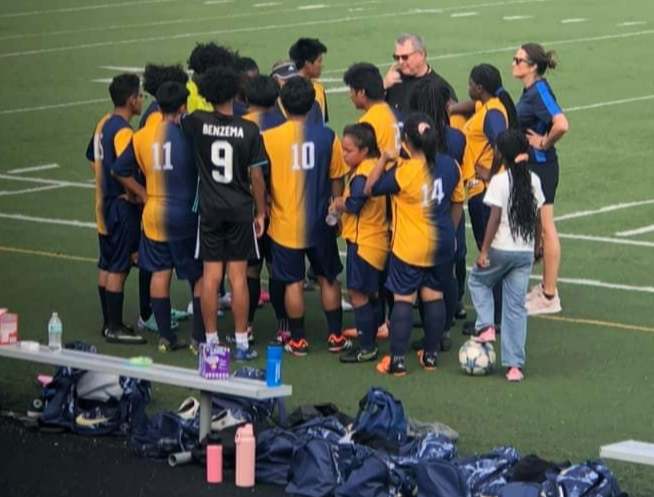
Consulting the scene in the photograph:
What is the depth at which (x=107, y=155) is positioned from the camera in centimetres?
1509

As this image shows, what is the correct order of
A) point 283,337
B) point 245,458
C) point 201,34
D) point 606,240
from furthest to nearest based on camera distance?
point 201,34
point 606,240
point 283,337
point 245,458

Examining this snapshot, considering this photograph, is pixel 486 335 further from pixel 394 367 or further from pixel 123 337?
pixel 123 337

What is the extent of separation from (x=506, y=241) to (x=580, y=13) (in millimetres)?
26295

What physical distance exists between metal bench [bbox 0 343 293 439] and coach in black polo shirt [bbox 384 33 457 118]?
4.04m

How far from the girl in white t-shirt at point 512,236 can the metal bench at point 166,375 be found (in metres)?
2.37

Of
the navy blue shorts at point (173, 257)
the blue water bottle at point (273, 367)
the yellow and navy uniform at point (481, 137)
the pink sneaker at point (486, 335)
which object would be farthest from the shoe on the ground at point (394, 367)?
the blue water bottle at point (273, 367)

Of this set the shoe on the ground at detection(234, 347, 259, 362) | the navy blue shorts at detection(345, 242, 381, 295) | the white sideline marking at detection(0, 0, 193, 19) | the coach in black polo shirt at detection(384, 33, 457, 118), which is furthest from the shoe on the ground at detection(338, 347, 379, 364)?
the white sideline marking at detection(0, 0, 193, 19)

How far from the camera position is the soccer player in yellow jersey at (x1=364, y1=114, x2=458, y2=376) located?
13.9m

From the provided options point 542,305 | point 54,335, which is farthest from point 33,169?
point 54,335

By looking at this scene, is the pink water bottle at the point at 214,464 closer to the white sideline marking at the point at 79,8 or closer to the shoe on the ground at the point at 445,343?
the shoe on the ground at the point at 445,343

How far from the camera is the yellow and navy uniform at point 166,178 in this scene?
1448cm

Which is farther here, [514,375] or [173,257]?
[173,257]

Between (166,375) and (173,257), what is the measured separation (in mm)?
2615

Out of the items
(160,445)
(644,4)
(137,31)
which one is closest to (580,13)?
(644,4)
